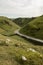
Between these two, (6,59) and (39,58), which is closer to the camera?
(6,59)

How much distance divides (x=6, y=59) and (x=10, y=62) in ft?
2.88

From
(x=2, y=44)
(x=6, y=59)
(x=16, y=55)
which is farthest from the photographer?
(x=2, y=44)

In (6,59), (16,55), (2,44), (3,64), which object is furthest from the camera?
(2,44)

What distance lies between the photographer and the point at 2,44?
28797 mm

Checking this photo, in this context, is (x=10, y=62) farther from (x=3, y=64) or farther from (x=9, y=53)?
(x=9, y=53)

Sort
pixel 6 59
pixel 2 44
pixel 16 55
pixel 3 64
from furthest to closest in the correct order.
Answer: pixel 2 44
pixel 16 55
pixel 6 59
pixel 3 64

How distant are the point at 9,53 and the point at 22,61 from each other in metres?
2.67

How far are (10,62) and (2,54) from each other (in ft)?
7.55

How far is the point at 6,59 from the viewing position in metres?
21.5

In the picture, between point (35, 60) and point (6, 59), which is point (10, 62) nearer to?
point (6, 59)

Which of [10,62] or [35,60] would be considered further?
[35,60]

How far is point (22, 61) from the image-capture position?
21672mm

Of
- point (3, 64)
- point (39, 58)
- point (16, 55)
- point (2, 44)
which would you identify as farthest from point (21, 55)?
point (2, 44)

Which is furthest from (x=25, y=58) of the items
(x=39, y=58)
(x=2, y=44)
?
(x=2, y=44)
